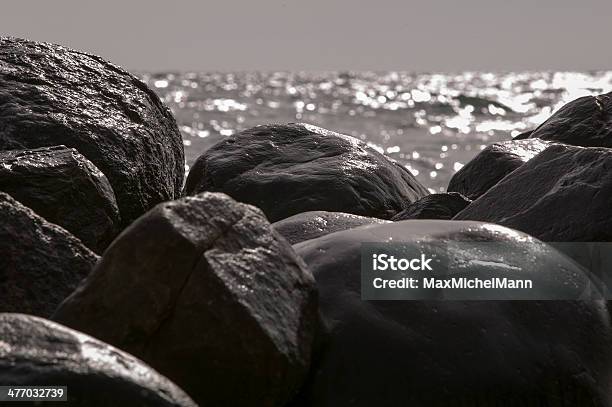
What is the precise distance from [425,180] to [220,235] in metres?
12.7

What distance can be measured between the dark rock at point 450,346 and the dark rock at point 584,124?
241cm

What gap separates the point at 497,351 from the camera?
394 centimetres

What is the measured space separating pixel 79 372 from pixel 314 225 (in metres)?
2.38

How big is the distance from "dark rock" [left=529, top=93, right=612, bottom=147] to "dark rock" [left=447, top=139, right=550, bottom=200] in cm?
21

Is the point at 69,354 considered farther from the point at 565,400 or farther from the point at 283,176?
the point at 283,176

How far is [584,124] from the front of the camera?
670 cm

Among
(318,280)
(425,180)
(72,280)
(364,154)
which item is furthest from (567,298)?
(425,180)

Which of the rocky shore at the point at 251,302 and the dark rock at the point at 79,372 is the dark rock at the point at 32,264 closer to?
the rocky shore at the point at 251,302

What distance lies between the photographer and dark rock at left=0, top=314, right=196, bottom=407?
2.84m

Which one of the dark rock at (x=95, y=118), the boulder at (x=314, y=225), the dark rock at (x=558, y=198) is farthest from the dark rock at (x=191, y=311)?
the dark rock at (x=95, y=118)

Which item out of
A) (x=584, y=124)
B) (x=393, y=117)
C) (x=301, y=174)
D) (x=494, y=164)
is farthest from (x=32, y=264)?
(x=393, y=117)

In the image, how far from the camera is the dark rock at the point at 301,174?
647 centimetres

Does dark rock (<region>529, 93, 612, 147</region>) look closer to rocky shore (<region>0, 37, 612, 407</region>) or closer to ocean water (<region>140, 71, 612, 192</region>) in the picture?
rocky shore (<region>0, 37, 612, 407</region>)

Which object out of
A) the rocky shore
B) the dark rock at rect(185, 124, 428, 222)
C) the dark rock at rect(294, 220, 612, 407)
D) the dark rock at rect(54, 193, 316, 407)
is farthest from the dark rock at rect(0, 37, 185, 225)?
the dark rock at rect(54, 193, 316, 407)
